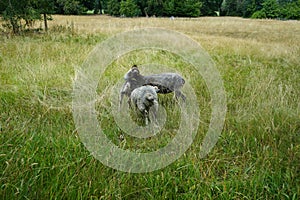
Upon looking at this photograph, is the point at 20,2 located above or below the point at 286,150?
above

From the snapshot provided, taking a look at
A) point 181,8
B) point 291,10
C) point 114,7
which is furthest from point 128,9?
point 291,10

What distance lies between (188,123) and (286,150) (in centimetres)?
98

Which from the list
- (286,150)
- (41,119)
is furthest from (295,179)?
(41,119)

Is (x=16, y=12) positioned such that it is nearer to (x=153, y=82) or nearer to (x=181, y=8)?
(x=153, y=82)

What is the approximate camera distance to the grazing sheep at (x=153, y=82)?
334 cm

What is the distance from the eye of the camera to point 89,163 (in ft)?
7.49

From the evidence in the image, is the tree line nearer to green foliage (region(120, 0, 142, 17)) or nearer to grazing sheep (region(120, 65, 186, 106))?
green foliage (region(120, 0, 142, 17))

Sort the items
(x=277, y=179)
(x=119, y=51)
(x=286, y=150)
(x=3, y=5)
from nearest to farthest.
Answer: (x=277, y=179)
(x=286, y=150)
(x=119, y=51)
(x=3, y=5)

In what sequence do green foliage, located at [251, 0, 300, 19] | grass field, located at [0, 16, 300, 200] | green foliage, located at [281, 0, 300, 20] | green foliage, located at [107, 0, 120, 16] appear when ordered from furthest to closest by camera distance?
green foliage, located at [251, 0, 300, 19]
green foliage, located at [281, 0, 300, 20]
green foliage, located at [107, 0, 120, 16]
grass field, located at [0, 16, 300, 200]

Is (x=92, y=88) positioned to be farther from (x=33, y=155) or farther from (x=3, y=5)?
(x=3, y=5)

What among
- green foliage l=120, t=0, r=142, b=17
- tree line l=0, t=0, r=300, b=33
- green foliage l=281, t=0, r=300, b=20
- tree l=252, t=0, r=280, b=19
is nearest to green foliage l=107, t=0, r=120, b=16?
Result: tree line l=0, t=0, r=300, b=33

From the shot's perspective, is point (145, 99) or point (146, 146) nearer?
point (146, 146)

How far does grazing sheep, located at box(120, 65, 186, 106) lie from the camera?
3.34m

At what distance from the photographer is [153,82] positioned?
3424 millimetres
